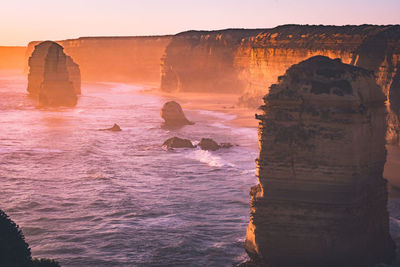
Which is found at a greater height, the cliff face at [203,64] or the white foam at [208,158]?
the cliff face at [203,64]

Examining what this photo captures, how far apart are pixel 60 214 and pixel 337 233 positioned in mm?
11385

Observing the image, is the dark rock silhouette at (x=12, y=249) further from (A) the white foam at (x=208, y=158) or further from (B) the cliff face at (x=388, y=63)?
(B) the cliff face at (x=388, y=63)

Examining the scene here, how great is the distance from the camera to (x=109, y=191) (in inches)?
892

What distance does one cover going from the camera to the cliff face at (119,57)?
15050 cm

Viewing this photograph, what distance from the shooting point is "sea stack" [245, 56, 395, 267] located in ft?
37.6

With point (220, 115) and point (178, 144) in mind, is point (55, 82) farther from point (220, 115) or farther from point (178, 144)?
point (178, 144)

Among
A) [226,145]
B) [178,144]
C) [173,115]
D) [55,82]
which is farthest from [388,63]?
[55,82]

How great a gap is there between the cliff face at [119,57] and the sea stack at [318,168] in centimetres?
13247

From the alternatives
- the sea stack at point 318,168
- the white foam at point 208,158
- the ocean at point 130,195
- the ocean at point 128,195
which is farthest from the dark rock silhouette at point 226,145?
the sea stack at point 318,168

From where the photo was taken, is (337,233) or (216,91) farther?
(216,91)

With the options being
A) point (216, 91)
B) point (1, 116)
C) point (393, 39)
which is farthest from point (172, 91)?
point (393, 39)

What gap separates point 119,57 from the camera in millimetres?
159875

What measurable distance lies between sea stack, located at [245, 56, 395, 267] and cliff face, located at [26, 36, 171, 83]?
132471 millimetres

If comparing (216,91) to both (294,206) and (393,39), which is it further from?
(294,206)
